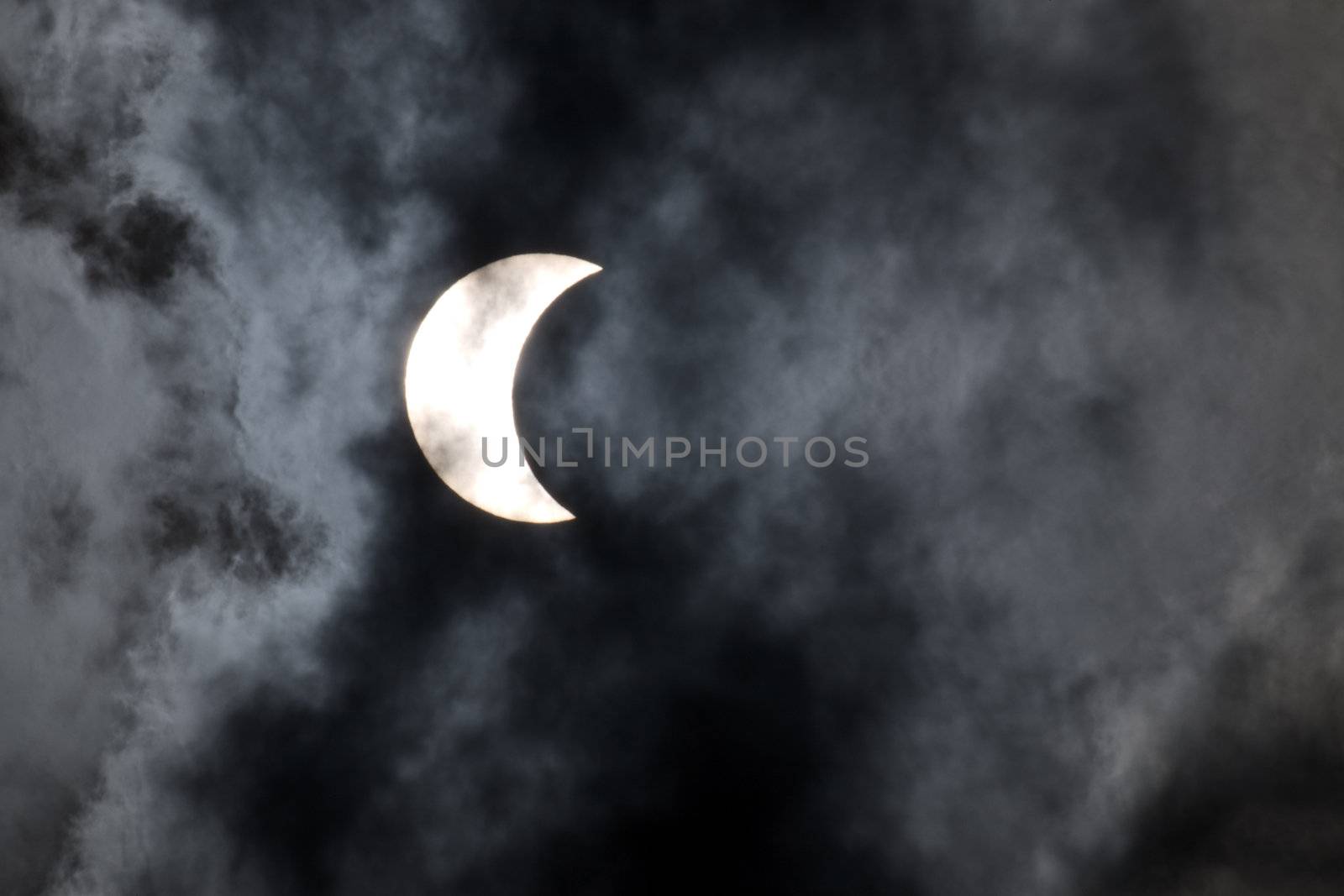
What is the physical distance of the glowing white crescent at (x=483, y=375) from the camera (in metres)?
9.51

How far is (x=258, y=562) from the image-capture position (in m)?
9.76

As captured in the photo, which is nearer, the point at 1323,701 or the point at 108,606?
the point at 1323,701

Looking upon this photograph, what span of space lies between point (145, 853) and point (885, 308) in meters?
9.61

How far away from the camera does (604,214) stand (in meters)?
9.59

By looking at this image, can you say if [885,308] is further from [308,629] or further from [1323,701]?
[308,629]

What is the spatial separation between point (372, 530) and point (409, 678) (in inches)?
62.7

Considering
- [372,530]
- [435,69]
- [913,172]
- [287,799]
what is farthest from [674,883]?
[435,69]

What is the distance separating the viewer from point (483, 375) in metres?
9.52

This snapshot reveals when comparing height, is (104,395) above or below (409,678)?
above

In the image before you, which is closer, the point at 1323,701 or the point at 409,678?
the point at 1323,701

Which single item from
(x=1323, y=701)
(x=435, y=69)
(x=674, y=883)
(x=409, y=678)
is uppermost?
(x=435, y=69)

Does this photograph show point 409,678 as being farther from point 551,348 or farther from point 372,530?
point 551,348

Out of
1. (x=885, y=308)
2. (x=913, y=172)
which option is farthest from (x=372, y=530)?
(x=913, y=172)

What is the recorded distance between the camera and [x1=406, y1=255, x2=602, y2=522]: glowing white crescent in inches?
374
